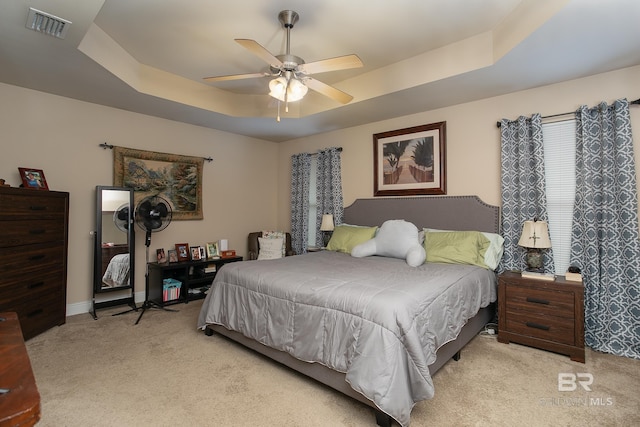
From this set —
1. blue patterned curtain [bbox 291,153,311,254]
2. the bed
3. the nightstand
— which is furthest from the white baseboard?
the nightstand

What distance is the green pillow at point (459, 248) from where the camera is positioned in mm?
3043

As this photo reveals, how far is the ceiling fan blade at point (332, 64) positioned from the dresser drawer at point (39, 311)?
3115 mm

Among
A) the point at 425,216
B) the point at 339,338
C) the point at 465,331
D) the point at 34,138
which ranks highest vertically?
the point at 34,138

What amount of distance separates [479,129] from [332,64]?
2076 millimetres

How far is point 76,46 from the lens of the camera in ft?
7.96

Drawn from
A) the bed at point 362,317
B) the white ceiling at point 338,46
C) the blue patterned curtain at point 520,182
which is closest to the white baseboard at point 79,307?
the bed at point 362,317

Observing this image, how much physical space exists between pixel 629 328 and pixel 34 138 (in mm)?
5785

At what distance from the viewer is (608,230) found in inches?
105

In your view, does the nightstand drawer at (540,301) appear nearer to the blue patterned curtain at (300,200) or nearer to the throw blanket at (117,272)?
the blue patterned curtain at (300,200)

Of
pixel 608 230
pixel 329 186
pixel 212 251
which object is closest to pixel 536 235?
pixel 608 230

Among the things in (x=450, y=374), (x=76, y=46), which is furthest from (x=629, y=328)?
(x=76, y=46)

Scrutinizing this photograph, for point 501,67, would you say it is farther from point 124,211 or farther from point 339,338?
point 124,211

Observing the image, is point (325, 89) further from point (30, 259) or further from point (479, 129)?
point (30, 259)

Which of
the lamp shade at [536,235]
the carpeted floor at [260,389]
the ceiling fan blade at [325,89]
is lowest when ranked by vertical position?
the carpeted floor at [260,389]
